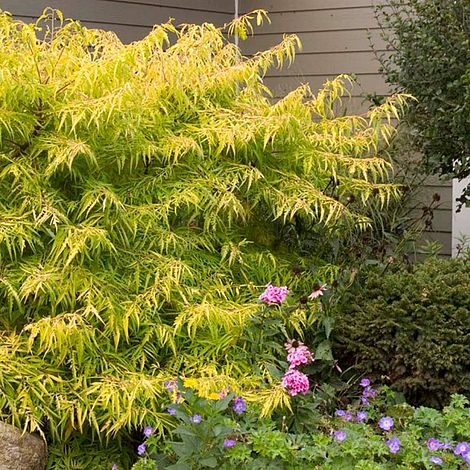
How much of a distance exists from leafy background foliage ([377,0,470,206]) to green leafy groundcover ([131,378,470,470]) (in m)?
1.79

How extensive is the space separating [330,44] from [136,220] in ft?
10.7

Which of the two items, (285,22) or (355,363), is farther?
(285,22)

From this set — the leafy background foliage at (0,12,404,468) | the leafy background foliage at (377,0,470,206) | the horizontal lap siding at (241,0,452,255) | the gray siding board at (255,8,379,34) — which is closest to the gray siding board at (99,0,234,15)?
the horizontal lap siding at (241,0,452,255)

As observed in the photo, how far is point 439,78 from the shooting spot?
13.9 feet

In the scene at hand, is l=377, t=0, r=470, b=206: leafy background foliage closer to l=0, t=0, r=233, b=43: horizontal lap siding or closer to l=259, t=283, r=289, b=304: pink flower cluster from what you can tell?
l=259, t=283, r=289, b=304: pink flower cluster

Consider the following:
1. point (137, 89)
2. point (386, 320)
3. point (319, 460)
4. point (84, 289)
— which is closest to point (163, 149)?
point (137, 89)

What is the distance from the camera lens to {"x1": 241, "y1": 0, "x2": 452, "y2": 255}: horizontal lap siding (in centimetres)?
571

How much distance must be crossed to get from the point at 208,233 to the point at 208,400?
956 millimetres

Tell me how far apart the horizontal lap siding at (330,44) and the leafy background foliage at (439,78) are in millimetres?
1047

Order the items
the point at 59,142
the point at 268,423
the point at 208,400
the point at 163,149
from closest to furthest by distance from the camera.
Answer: the point at 208,400 < the point at 268,423 < the point at 59,142 < the point at 163,149

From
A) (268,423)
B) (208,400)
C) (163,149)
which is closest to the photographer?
(208,400)

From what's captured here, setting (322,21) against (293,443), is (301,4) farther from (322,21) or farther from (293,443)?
(293,443)

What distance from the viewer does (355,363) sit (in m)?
3.36

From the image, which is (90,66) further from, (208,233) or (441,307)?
(441,307)
